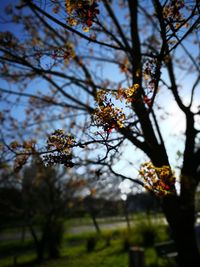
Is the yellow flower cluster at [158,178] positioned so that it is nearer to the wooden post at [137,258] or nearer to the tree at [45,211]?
the wooden post at [137,258]

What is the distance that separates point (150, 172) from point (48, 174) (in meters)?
12.6

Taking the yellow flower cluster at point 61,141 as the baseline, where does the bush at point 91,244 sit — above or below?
below

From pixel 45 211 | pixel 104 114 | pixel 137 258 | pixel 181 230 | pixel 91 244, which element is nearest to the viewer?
pixel 104 114

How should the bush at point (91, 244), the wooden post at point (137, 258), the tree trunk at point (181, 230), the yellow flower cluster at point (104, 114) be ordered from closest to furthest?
the yellow flower cluster at point (104, 114) → the tree trunk at point (181, 230) → the wooden post at point (137, 258) → the bush at point (91, 244)

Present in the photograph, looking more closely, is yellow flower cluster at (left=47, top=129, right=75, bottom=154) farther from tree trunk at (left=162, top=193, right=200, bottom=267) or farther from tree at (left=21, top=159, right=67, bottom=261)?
tree at (left=21, top=159, right=67, bottom=261)

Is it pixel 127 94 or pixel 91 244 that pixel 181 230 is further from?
pixel 91 244

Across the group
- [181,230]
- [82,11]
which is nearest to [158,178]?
[82,11]

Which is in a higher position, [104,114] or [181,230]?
[104,114]

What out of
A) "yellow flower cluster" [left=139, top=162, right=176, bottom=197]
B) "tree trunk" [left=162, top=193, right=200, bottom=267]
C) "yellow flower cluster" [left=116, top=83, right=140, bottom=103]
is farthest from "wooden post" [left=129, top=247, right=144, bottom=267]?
"yellow flower cluster" [left=116, top=83, right=140, bottom=103]

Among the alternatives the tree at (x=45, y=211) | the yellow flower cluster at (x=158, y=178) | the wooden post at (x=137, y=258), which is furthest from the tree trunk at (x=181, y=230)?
the tree at (x=45, y=211)

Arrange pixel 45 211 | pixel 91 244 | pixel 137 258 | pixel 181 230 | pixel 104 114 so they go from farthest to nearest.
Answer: pixel 91 244 → pixel 45 211 → pixel 137 258 → pixel 181 230 → pixel 104 114

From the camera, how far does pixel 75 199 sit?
20172 mm

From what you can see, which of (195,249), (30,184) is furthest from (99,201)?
(195,249)

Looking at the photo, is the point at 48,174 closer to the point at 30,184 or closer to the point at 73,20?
the point at 30,184
